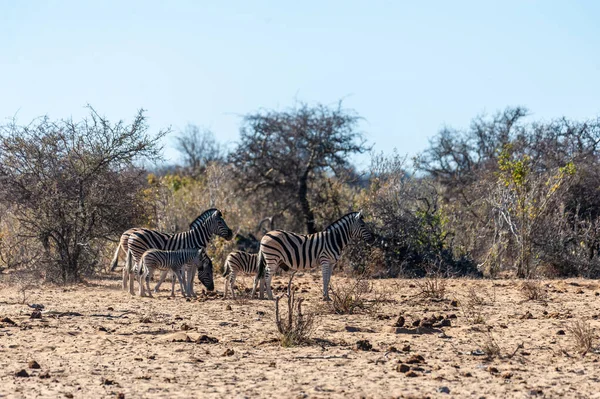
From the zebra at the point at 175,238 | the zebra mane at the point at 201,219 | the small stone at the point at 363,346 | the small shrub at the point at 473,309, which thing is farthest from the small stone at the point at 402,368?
the zebra mane at the point at 201,219

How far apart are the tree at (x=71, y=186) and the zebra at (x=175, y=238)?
1723mm

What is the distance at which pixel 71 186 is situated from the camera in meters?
16.2

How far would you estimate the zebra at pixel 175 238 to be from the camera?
1497cm

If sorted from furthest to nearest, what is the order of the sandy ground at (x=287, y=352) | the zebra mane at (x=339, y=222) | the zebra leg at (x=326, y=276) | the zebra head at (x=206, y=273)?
the zebra head at (x=206, y=273) → the zebra mane at (x=339, y=222) → the zebra leg at (x=326, y=276) → the sandy ground at (x=287, y=352)

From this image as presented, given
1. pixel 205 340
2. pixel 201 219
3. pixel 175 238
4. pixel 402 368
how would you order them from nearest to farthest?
pixel 402 368, pixel 205 340, pixel 175 238, pixel 201 219

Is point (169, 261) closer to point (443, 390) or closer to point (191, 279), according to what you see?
point (191, 279)

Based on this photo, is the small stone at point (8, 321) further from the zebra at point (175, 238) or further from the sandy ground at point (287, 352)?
the zebra at point (175, 238)

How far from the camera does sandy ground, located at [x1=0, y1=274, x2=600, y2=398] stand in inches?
287

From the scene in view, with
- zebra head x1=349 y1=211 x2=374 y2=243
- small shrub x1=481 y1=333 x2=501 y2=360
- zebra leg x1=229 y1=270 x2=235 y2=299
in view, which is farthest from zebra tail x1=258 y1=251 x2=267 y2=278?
small shrub x1=481 y1=333 x2=501 y2=360

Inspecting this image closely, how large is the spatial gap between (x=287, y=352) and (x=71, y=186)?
28.7 feet

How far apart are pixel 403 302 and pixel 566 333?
11.7 feet

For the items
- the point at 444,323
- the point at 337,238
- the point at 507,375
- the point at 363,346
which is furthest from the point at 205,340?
the point at 337,238

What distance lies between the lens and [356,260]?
18.1 meters

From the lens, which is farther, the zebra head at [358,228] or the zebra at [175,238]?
the zebra at [175,238]
